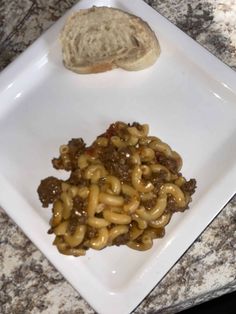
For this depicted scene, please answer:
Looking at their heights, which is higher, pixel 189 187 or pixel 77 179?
pixel 77 179

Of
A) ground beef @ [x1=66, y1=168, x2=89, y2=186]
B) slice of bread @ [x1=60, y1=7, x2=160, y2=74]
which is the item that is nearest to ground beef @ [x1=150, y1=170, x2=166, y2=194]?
ground beef @ [x1=66, y1=168, x2=89, y2=186]

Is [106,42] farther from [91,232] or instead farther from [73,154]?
[91,232]

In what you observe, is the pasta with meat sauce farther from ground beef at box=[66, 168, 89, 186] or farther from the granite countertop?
the granite countertop

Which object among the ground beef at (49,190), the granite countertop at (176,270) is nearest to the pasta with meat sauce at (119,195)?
the ground beef at (49,190)

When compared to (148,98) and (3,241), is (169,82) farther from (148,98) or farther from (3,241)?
(3,241)

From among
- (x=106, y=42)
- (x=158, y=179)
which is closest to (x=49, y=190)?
(x=158, y=179)
